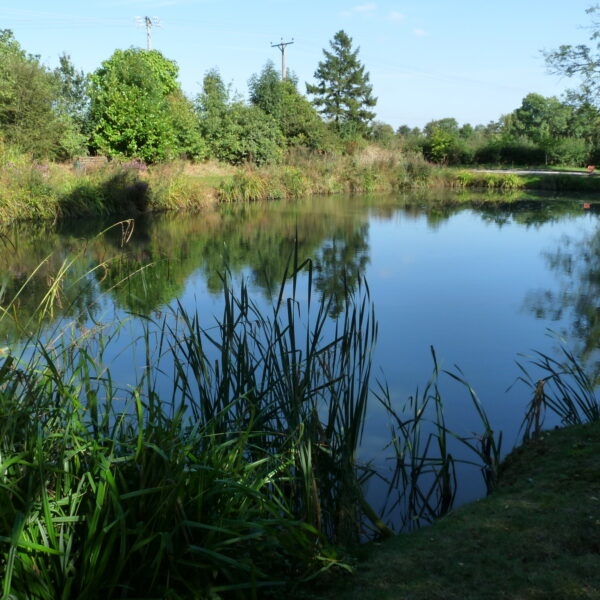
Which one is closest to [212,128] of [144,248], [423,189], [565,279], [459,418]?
[423,189]

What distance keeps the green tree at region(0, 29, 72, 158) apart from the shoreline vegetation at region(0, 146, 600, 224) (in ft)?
5.97

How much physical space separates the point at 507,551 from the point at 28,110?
18060 mm

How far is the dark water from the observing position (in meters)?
4.37

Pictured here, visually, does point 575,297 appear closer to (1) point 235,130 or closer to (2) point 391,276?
(2) point 391,276

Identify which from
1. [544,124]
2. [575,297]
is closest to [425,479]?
[575,297]

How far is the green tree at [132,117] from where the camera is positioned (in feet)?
58.3

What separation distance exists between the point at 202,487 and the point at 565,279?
7780mm

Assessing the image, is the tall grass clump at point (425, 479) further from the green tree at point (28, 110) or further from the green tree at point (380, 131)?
the green tree at point (380, 131)

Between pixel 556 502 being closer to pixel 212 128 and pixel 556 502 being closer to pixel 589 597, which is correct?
pixel 589 597

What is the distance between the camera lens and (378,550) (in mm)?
2100

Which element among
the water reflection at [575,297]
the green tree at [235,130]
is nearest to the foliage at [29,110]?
the green tree at [235,130]

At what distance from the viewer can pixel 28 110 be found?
1678cm

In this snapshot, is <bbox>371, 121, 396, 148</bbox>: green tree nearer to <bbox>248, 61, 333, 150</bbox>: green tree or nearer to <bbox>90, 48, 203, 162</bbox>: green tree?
<bbox>248, 61, 333, 150</bbox>: green tree

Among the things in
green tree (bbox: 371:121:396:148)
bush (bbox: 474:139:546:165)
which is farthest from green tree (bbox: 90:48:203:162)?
green tree (bbox: 371:121:396:148)
